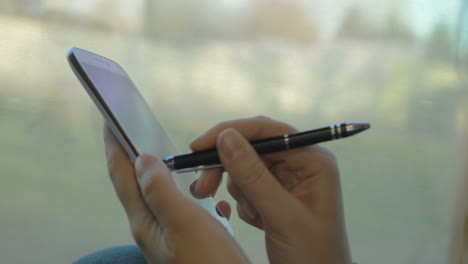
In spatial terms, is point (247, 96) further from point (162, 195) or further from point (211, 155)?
point (162, 195)

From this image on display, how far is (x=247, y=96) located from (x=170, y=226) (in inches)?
18.1

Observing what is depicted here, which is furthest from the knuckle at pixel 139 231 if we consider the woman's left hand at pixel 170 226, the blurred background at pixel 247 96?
the blurred background at pixel 247 96

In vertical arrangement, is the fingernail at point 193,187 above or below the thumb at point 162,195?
below

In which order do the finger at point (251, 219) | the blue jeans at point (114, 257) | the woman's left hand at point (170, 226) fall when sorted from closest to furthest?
the woman's left hand at point (170, 226)
the blue jeans at point (114, 257)
the finger at point (251, 219)

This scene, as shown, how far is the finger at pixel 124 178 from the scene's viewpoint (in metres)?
0.49

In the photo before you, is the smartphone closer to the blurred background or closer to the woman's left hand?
the woman's left hand

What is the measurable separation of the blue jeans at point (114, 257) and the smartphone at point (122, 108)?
0.12 meters

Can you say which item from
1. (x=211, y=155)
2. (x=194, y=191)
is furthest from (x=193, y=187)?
(x=211, y=155)

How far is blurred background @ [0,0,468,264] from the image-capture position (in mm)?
735

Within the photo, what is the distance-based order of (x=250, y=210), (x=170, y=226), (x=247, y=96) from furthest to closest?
(x=247, y=96), (x=250, y=210), (x=170, y=226)

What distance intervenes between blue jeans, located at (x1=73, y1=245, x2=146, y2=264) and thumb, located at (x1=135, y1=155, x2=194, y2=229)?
0.15 m

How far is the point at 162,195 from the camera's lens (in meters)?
0.43

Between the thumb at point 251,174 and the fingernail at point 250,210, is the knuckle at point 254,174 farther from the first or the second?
the fingernail at point 250,210

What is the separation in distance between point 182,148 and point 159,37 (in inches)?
8.9
